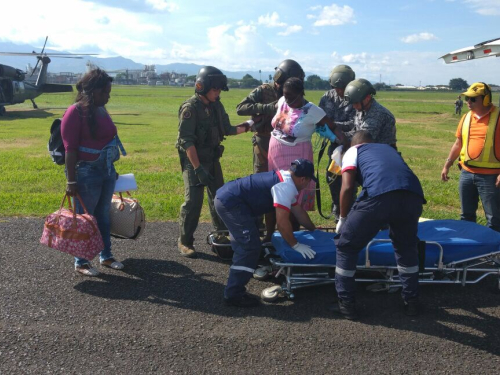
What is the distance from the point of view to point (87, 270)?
5414 millimetres

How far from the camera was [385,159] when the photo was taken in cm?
434

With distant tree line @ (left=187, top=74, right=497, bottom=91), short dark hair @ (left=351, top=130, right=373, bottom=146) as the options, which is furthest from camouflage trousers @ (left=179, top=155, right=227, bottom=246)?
distant tree line @ (left=187, top=74, right=497, bottom=91)

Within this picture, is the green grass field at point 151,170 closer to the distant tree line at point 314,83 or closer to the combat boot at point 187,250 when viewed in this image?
the combat boot at point 187,250

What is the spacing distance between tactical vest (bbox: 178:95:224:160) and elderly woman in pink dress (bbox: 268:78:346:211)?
782 mm

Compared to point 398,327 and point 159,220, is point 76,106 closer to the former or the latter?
point 159,220

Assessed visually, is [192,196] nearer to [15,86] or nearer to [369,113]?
[369,113]

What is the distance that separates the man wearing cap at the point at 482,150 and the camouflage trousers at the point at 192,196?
3.09 m

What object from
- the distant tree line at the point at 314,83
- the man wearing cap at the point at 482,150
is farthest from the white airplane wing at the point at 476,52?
the distant tree line at the point at 314,83

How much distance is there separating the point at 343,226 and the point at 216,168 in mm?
2285

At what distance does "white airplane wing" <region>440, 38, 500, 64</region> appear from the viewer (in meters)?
6.09

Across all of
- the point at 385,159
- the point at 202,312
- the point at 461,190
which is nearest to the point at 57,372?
the point at 202,312

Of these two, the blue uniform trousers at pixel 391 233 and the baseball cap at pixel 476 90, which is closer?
the blue uniform trousers at pixel 391 233

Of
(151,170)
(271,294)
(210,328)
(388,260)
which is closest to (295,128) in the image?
(388,260)

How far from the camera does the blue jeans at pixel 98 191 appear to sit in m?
5.23
